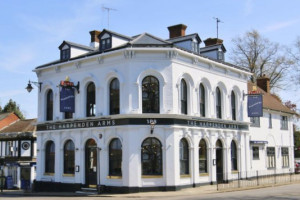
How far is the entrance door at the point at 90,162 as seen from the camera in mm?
26875

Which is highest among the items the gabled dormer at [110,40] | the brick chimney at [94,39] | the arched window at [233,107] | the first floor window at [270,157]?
the brick chimney at [94,39]

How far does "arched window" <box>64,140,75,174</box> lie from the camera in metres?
28.2

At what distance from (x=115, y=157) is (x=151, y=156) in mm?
2272

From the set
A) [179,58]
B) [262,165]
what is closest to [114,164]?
[179,58]

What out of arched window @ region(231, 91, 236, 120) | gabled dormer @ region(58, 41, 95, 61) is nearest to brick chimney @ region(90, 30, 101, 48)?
gabled dormer @ region(58, 41, 95, 61)

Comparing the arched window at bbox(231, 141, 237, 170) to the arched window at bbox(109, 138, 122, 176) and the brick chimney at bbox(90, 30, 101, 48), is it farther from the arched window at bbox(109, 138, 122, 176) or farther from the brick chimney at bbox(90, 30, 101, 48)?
the brick chimney at bbox(90, 30, 101, 48)

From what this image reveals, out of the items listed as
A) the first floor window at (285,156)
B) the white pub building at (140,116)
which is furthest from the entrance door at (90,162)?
the first floor window at (285,156)

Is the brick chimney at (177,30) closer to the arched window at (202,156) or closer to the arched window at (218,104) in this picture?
the arched window at (218,104)

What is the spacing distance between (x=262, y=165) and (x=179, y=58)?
14609 millimetres

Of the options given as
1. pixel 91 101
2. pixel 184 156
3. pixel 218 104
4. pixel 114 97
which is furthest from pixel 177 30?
pixel 184 156

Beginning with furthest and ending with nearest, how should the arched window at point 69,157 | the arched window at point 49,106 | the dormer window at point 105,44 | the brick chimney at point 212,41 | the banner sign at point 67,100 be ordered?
the brick chimney at point 212,41 < the arched window at point 49,106 < the arched window at point 69,157 < the banner sign at point 67,100 < the dormer window at point 105,44

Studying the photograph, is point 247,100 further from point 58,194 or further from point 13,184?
point 13,184

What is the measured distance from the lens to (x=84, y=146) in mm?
27344

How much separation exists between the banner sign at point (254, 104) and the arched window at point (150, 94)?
987cm
